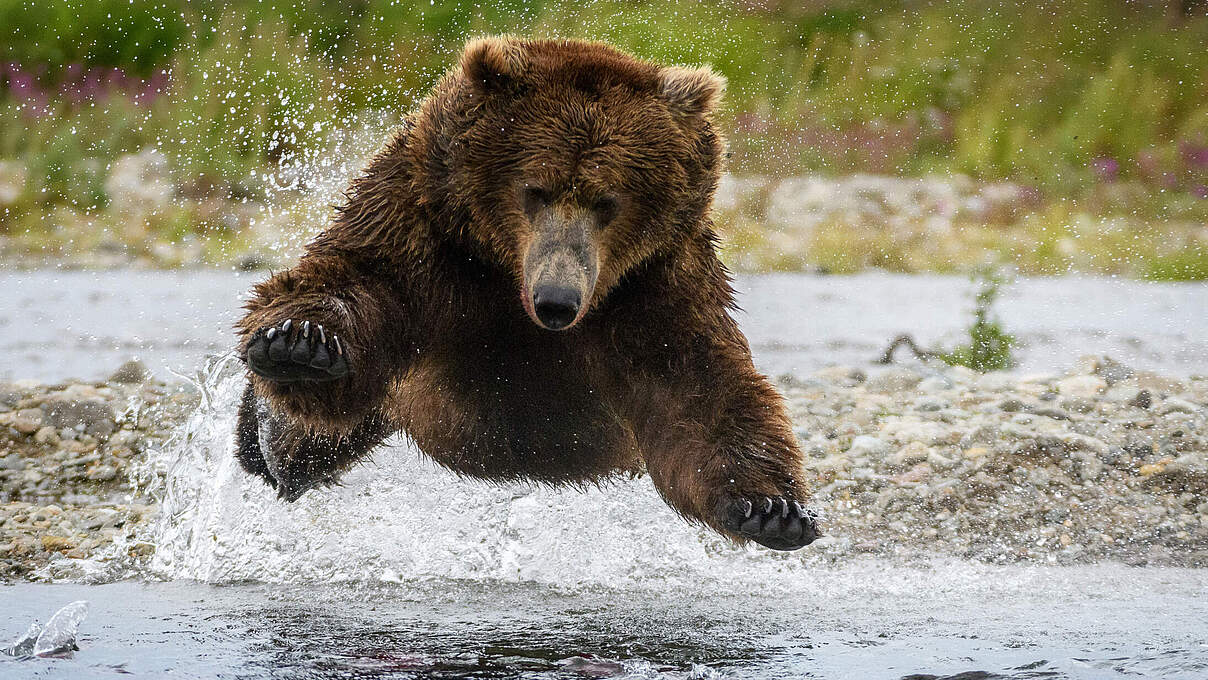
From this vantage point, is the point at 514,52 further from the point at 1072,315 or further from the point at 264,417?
the point at 1072,315

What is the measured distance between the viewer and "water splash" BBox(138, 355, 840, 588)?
4988mm

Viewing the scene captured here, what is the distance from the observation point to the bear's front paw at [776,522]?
390 cm

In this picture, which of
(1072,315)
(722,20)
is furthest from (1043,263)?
(722,20)

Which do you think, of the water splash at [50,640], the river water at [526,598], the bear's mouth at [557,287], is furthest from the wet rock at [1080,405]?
the water splash at [50,640]

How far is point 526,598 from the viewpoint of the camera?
443 cm

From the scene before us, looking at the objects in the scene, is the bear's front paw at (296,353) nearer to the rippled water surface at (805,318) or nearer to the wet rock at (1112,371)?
the rippled water surface at (805,318)

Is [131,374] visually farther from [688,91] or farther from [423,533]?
[688,91]

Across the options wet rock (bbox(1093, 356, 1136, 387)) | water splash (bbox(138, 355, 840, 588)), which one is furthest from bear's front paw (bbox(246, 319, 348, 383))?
wet rock (bbox(1093, 356, 1136, 387))

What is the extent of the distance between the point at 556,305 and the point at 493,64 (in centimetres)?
79

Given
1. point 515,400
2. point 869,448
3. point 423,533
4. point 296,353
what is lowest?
point 423,533

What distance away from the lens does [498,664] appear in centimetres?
339

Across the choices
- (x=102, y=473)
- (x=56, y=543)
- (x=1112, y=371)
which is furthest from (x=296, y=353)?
(x=1112, y=371)

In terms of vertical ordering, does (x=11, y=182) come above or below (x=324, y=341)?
above

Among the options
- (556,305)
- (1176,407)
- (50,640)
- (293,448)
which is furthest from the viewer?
(1176,407)
